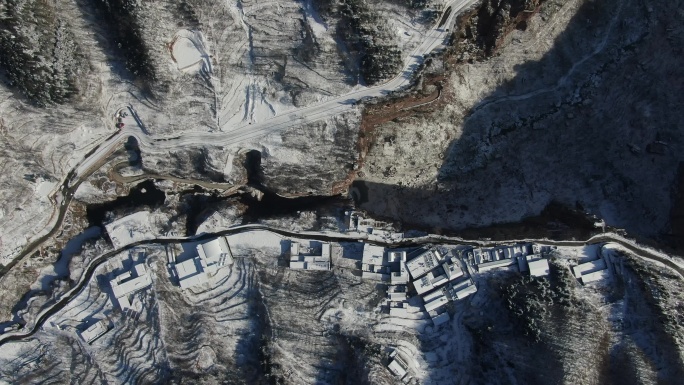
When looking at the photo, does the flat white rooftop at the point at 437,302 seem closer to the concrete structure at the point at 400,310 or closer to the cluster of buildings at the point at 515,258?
the concrete structure at the point at 400,310

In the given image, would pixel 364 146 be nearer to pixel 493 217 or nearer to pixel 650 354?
pixel 493 217

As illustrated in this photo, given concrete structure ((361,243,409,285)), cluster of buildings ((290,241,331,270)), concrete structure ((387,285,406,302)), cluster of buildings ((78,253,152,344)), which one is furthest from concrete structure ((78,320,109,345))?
concrete structure ((387,285,406,302))

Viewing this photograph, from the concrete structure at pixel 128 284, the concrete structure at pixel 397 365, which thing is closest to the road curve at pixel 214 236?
the concrete structure at pixel 128 284

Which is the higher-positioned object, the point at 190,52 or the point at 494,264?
the point at 190,52

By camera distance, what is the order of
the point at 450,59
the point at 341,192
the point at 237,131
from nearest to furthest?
the point at 450,59
the point at 237,131
the point at 341,192

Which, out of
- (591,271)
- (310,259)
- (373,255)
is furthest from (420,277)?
(591,271)

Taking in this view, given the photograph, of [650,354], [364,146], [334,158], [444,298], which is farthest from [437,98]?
[650,354]

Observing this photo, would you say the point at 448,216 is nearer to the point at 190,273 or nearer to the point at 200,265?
the point at 200,265

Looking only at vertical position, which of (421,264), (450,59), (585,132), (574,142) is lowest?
(421,264)
